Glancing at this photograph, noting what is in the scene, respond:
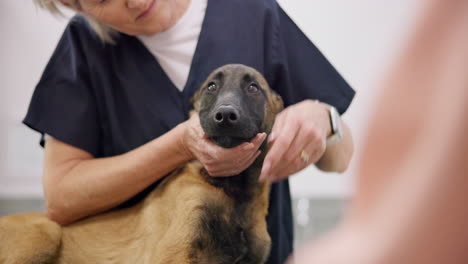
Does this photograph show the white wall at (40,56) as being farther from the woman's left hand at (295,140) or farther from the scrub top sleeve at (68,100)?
the woman's left hand at (295,140)

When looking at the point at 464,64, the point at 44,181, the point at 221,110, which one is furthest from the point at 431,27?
the point at 44,181

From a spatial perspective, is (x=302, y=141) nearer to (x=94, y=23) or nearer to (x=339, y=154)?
(x=339, y=154)

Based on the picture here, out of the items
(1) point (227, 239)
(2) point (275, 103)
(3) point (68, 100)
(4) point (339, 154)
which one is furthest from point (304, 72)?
(3) point (68, 100)

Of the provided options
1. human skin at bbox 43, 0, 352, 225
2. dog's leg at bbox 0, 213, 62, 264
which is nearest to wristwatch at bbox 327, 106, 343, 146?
human skin at bbox 43, 0, 352, 225

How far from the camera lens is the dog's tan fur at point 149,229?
87 cm

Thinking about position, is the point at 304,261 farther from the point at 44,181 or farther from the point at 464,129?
the point at 44,181

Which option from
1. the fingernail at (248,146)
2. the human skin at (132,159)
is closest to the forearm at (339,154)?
the human skin at (132,159)

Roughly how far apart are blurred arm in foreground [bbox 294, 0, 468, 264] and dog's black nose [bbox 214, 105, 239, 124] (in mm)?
492

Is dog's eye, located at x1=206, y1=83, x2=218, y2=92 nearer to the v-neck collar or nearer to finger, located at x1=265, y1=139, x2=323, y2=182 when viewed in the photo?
the v-neck collar

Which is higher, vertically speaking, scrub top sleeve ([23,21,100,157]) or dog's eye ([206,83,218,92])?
dog's eye ([206,83,218,92])

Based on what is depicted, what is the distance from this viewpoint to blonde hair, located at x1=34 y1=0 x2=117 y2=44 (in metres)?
1.06

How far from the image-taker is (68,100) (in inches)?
42.4

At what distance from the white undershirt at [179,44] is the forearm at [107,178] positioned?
177mm

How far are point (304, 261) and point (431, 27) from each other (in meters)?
0.15
